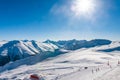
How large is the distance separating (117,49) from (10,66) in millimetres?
80841

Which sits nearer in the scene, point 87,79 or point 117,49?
point 87,79

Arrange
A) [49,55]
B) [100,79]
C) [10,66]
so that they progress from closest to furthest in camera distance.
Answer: [100,79] → [10,66] → [49,55]

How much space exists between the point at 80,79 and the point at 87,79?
1901 millimetres

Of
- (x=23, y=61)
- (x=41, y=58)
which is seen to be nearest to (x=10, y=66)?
(x=23, y=61)

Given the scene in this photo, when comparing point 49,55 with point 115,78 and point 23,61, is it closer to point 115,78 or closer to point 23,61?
point 23,61

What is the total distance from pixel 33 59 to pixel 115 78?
122 m

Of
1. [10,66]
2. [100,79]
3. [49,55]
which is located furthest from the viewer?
[49,55]

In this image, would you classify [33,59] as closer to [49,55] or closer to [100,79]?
[49,55]

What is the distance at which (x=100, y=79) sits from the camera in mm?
30016

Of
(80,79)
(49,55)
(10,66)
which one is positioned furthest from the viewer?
(49,55)

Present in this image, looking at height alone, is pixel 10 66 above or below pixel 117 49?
below

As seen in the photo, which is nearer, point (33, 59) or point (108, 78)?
point (108, 78)

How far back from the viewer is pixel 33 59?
490 ft

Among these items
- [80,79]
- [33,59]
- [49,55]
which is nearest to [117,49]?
[49,55]
